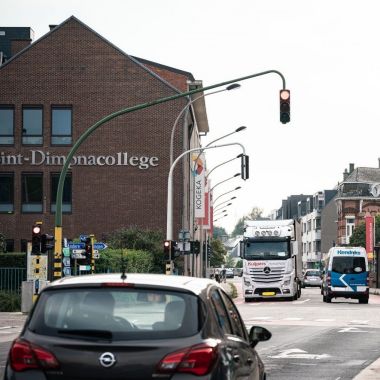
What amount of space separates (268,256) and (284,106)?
23423mm

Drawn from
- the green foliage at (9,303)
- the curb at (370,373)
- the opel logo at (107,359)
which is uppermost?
the opel logo at (107,359)

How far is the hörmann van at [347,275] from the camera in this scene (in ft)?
174

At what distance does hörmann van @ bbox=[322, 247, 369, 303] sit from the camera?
53.0m

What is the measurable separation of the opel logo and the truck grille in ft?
143

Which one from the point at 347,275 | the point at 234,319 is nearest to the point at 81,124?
the point at 347,275

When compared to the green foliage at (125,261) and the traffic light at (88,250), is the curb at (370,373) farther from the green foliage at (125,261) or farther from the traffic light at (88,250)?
the green foliage at (125,261)

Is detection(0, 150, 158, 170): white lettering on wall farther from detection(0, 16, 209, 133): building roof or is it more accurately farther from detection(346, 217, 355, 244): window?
detection(346, 217, 355, 244): window

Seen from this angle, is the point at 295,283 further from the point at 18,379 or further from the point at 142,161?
the point at 18,379

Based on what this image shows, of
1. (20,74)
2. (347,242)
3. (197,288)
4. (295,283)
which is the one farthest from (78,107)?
(347,242)

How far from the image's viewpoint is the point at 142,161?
57844mm

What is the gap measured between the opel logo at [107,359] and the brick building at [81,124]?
1984 inches

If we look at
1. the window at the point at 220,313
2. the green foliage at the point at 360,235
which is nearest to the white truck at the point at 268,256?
the window at the point at 220,313

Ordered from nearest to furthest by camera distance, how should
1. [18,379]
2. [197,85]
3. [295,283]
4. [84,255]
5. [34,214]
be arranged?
[18,379] → [84,255] → [295,283] → [34,214] → [197,85]

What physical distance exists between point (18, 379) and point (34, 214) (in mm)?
50483
